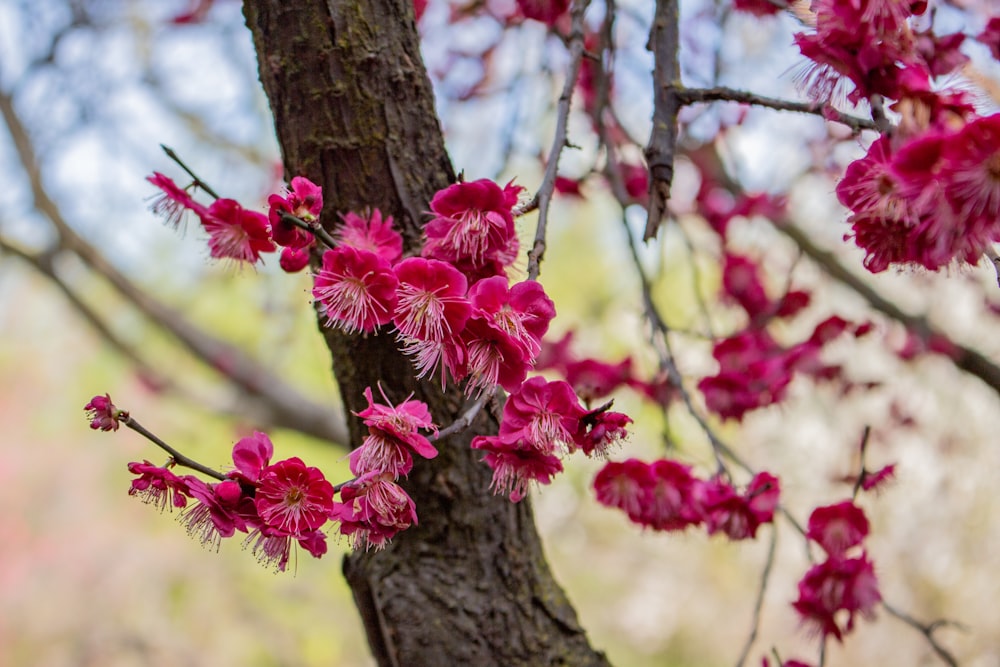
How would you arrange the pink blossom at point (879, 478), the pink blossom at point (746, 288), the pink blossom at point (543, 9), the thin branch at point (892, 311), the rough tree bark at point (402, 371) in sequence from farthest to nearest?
the pink blossom at point (746, 288), the thin branch at point (892, 311), the pink blossom at point (543, 9), the pink blossom at point (879, 478), the rough tree bark at point (402, 371)

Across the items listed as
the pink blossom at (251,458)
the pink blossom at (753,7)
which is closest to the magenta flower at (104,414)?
the pink blossom at (251,458)

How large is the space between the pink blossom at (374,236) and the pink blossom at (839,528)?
74 cm

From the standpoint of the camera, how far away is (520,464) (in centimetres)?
84

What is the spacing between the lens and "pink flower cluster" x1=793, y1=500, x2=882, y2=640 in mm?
1170

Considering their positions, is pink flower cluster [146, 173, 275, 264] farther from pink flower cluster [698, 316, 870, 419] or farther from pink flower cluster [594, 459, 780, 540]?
pink flower cluster [698, 316, 870, 419]

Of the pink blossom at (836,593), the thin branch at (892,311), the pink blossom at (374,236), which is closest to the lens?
the pink blossom at (374,236)

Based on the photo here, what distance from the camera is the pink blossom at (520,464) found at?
2.67ft

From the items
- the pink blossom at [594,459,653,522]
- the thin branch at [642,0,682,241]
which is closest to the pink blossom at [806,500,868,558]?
the pink blossom at [594,459,653,522]

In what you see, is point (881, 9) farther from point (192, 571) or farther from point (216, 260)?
point (192, 571)

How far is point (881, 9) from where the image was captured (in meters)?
0.73

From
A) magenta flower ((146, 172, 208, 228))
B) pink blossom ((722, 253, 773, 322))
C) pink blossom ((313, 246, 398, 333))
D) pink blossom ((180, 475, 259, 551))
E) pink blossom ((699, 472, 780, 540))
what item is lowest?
pink blossom ((180, 475, 259, 551))

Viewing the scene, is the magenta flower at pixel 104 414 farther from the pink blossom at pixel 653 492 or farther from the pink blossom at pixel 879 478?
the pink blossom at pixel 879 478

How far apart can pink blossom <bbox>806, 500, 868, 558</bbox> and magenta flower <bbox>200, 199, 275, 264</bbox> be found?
877 millimetres

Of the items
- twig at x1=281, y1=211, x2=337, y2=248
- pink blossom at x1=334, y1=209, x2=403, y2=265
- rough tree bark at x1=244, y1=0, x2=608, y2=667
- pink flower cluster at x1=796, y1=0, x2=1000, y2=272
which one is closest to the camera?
pink flower cluster at x1=796, y1=0, x2=1000, y2=272
